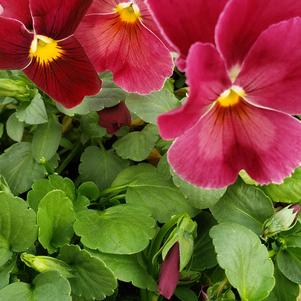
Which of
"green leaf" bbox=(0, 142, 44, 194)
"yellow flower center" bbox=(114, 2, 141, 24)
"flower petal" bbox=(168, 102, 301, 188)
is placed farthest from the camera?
"green leaf" bbox=(0, 142, 44, 194)

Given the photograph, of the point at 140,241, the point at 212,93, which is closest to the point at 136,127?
the point at 140,241

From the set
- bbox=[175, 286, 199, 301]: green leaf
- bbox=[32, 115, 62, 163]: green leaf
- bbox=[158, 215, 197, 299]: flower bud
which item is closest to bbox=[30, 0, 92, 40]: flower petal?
bbox=[32, 115, 62, 163]: green leaf

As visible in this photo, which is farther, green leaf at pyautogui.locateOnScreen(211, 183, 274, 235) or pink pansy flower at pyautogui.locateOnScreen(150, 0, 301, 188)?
green leaf at pyautogui.locateOnScreen(211, 183, 274, 235)

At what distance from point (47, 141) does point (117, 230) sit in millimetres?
232

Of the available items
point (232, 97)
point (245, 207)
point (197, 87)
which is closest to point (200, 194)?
point (245, 207)

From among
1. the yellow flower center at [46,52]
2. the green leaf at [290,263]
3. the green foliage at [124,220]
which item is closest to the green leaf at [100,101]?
the green foliage at [124,220]

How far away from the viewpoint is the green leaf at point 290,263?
0.95m

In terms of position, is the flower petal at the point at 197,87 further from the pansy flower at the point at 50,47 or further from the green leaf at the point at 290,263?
the green leaf at the point at 290,263

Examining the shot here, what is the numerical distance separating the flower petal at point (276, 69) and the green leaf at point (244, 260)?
0.72 ft

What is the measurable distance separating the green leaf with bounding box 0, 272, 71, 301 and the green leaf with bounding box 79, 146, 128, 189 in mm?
262

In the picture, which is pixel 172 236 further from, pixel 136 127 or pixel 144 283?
pixel 136 127

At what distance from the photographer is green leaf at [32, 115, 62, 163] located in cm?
105

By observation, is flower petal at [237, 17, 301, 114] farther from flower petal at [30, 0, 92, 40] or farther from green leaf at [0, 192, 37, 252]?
green leaf at [0, 192, 37, 252]

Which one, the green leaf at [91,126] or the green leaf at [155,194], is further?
the green leaf at [91,126]
